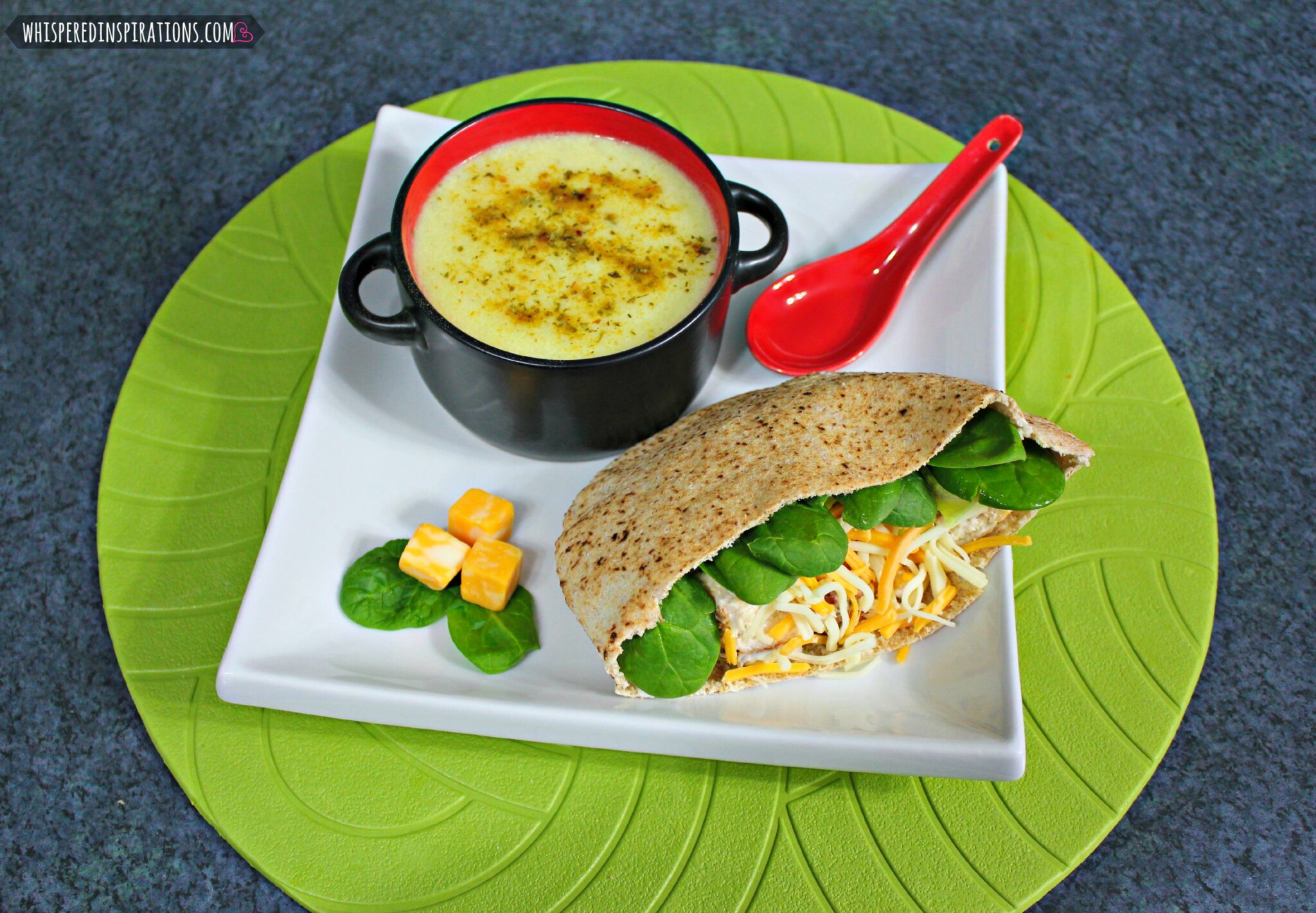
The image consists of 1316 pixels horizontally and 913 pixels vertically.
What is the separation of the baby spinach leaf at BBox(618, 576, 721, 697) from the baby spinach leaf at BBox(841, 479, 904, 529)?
1.12 feet

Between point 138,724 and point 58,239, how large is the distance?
5.04 feet

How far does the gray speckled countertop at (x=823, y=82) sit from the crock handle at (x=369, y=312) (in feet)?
3.42

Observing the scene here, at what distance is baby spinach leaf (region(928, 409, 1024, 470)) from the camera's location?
6.83 ft

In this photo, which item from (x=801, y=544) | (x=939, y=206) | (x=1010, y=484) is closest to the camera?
(x=801, y=544)

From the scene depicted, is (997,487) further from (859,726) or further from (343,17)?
(343,17)

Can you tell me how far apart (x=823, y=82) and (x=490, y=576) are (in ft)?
7.01

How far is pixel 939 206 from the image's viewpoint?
8.91ft

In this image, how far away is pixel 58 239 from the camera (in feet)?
10.6

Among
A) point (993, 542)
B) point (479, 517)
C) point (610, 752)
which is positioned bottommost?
point (610, 752)

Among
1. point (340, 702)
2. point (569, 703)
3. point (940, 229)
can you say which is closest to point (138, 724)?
point (340, 702)

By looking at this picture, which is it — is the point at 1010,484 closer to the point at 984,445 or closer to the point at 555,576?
the point at 984,445

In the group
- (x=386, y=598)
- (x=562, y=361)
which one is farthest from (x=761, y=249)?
(x=386, y=598)

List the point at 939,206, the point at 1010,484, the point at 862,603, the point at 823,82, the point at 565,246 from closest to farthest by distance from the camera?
the point at 1010,484 < the point at 862,603 < the point at 565,246 < the point at 939,206 < the point at 823,82

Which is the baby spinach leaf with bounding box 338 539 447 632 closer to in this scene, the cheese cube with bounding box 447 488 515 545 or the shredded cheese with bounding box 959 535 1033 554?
the cheese cube with bounding box 447 488 515 545
